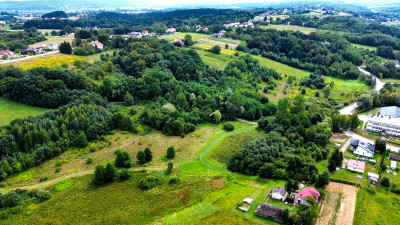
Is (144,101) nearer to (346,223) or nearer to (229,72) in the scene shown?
(229,72)

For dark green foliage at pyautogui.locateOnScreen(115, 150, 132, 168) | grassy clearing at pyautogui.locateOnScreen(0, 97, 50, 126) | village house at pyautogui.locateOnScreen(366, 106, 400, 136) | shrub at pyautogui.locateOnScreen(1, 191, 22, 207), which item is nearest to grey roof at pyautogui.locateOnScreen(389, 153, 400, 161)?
village house at pyautogui.locateOnScreen(366, 106, 400, 136)

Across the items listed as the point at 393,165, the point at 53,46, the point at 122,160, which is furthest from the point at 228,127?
the point at 53,46

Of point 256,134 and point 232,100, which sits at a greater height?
point 232,100

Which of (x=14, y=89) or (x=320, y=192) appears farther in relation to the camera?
(x=14, y=89)

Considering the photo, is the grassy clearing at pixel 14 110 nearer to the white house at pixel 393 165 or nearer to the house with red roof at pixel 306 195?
the house with red roof at pixel 306 195

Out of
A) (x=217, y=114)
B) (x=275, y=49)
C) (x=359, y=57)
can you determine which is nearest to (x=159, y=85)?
(x=217, y=114)

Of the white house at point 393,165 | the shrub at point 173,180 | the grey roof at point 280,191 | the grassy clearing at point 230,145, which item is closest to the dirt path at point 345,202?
the grey roof at point 280,191
